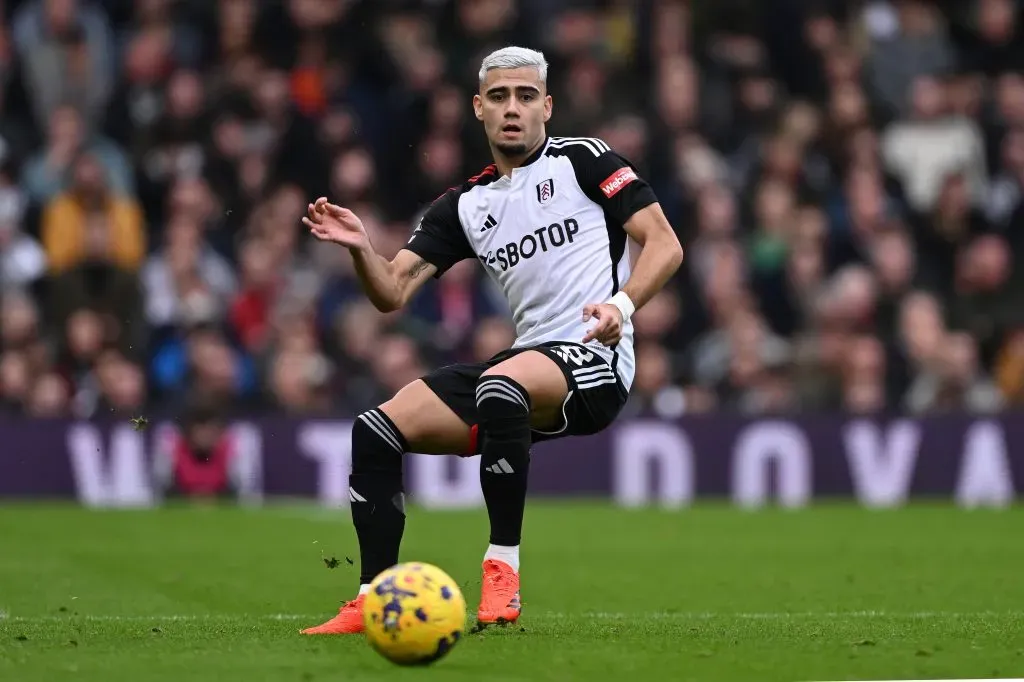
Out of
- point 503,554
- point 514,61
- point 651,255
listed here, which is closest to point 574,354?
point 651,255

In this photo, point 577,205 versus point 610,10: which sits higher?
point 610,10

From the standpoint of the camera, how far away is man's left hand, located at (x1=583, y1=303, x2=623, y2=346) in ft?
22.8

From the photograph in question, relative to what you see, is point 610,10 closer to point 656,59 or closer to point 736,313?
point 656,59

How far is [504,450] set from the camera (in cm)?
723

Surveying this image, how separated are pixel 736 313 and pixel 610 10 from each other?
431cm

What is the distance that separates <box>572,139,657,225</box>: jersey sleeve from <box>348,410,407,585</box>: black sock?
1277mm

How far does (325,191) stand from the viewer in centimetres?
1628

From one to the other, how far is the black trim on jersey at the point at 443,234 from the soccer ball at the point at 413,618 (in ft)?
7.06

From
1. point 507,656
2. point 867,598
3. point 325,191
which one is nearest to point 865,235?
point 325,191

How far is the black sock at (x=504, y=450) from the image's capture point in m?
7.17

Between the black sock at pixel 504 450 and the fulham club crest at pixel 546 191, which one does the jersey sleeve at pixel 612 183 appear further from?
the black sock at pixel 504 450

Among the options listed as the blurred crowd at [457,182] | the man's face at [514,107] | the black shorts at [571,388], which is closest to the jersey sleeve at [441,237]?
the man's face at [514,107]

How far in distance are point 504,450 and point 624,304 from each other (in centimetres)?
74

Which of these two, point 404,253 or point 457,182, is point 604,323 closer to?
point 404,253
